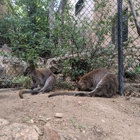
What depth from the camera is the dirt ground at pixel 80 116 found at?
2695mm

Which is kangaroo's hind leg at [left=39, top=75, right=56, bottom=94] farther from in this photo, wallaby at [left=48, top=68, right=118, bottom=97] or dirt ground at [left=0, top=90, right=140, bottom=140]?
dirt ground at [left=0, top=90, right=140, bottom=140]

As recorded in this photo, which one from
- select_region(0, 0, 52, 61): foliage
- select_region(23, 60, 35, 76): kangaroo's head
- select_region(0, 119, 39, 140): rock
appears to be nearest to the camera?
select_region(0, 119, 39, 140): rock

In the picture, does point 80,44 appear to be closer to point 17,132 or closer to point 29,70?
point 29,70

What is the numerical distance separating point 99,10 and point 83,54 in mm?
1132

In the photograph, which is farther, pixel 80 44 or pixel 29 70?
pixel 80 44

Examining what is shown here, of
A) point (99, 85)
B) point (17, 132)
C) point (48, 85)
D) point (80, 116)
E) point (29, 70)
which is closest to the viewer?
point (17, 132)

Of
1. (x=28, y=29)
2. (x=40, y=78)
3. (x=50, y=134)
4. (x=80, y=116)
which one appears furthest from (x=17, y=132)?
(x=28, y=29)

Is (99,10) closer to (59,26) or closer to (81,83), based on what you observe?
(59,26)

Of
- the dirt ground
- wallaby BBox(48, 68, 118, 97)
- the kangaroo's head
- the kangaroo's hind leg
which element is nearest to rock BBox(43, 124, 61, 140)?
the dirt ground

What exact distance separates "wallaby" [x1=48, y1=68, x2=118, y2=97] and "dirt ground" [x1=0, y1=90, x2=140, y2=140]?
54 centimetres

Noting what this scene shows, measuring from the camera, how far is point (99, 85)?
4.53 m

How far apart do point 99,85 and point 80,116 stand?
159cm

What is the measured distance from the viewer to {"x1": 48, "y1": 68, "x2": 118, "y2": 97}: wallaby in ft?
14.6

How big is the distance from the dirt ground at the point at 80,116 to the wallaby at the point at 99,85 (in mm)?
537
